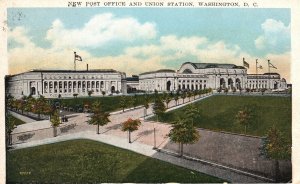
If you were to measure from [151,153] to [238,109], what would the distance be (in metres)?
1.09

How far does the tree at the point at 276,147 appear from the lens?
349cm

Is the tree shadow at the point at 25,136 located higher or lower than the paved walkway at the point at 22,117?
lower

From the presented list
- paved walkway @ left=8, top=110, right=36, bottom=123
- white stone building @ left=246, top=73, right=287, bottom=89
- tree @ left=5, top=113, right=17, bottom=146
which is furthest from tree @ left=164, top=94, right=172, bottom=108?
tree @ left=5, top=113, right=17, bottom=146

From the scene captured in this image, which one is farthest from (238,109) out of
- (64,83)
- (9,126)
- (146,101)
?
(9,126)

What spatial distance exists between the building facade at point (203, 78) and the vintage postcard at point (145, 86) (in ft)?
0.06

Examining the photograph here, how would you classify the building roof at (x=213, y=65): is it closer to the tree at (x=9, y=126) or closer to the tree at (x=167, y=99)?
the tree at (x=167, y=99)

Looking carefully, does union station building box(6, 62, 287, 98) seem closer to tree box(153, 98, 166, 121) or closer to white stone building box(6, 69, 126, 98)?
white stone building box(6, 69, 126, 98)

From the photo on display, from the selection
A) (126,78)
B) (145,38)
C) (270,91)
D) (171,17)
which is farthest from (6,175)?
(270,91)

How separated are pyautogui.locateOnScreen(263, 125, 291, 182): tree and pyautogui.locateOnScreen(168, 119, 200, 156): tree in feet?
2.33

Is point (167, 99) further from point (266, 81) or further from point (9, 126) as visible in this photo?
point (9, 126)

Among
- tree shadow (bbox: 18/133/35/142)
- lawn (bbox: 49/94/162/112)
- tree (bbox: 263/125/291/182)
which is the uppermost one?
lawn (bbox: 49/94/162/112)

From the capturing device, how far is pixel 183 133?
3693 millimetres

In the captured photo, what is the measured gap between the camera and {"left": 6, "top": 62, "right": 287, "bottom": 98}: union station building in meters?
3.74

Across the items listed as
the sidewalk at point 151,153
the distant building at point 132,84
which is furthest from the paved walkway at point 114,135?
the distant building at point 132,84
